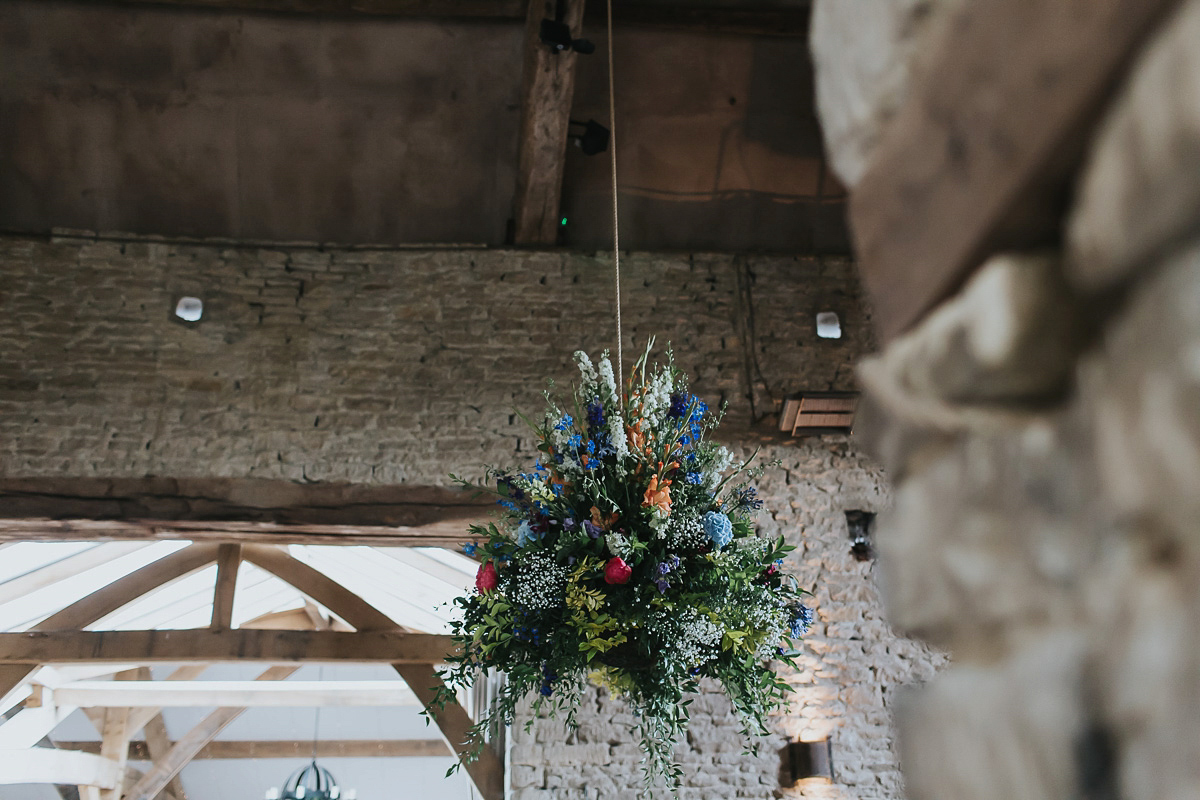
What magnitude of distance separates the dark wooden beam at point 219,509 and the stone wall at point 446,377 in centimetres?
8

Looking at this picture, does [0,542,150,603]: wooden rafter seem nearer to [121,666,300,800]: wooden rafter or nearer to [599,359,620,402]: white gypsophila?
[121,666,300,800]: wooden rafter

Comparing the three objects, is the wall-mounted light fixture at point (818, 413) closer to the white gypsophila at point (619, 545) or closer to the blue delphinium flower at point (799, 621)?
the blue delphinium flower at point (799, 621)

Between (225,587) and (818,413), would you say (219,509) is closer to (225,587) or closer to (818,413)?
(225,587)

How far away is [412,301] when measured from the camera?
4410 millimetres

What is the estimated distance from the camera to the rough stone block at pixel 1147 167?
16.8 inches

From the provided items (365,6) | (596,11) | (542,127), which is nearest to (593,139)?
(542,127)

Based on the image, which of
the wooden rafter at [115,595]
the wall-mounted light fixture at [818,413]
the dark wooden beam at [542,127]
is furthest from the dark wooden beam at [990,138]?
the wooden rafter at [115,595]

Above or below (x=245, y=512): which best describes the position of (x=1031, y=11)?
below

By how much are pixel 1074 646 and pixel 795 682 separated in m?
3.48

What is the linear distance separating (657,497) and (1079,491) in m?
1.75

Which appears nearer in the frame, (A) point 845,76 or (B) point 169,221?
(A) point 845,76

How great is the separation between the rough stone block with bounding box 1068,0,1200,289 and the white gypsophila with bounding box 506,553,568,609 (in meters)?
1.82

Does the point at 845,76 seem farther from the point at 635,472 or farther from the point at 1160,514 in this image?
the point at 635,472

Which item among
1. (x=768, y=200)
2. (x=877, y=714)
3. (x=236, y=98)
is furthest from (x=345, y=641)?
(x=768, y=200)
